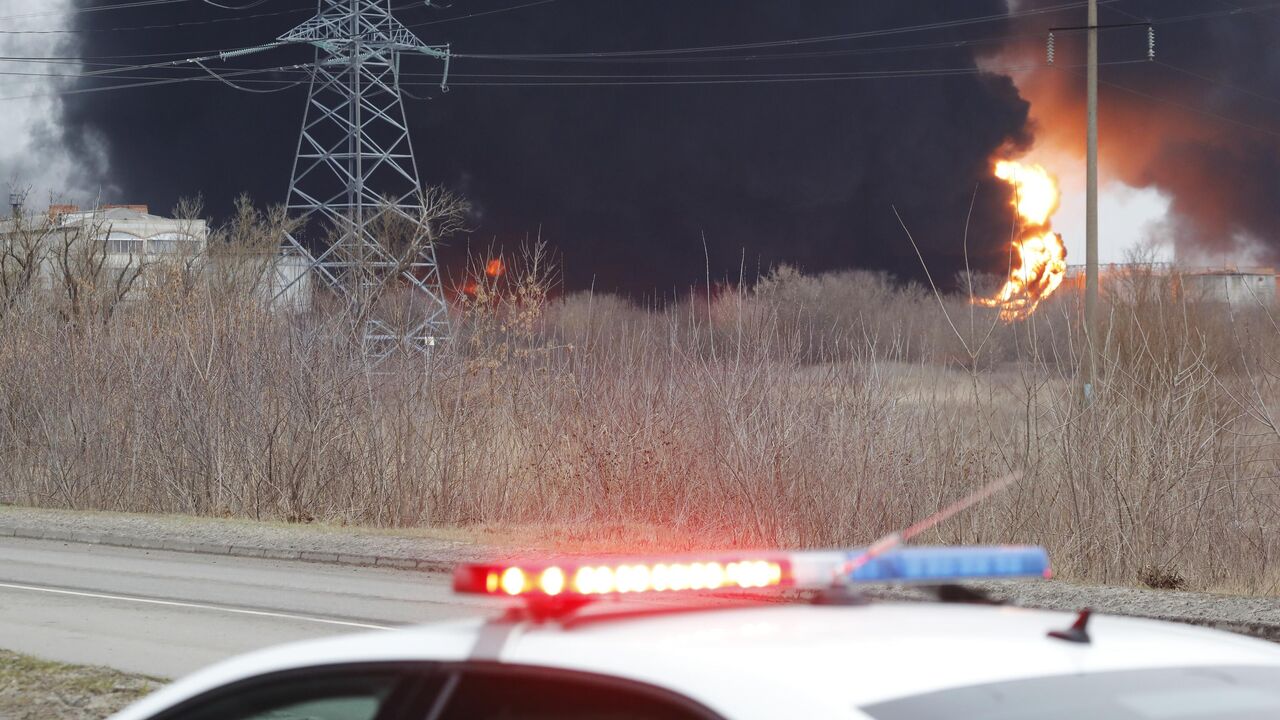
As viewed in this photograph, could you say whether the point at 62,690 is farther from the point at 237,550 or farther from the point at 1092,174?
the point at 1092,174

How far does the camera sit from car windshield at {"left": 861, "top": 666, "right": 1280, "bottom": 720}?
176 centimetres

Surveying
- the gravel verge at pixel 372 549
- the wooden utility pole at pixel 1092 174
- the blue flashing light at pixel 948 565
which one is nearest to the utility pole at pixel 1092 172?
the wooden utility pole at pixel 1092 174

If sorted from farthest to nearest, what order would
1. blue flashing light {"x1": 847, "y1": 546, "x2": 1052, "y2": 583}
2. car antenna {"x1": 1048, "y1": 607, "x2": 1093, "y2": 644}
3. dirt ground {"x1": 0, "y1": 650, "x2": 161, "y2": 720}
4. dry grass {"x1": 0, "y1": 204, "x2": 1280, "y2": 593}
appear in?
dry grass {"x1": 0, "y1": 204, "x2": 1280, "y2": 593}
dirt ground {"x1": 0, "y1": 650, "x2": 161, "y2": 720}
blue flashing light {"x1": 847, "y1": 546, "x2": 1052, "y2": 583}
car antenna {"x1": 1048, "y1": 607, "x2": 1093, "y2": 644}

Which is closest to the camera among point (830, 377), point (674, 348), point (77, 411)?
point (830, 377)

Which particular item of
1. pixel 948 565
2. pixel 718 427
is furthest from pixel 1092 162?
pixel 948 565

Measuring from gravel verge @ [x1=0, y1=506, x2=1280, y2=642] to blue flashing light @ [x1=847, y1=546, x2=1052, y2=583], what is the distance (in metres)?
7.37

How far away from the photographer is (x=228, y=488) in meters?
23.4

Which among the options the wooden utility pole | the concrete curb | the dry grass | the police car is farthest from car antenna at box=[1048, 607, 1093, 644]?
the wooden utility pole

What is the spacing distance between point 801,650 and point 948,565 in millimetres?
492

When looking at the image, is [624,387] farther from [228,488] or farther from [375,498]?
[228,488]

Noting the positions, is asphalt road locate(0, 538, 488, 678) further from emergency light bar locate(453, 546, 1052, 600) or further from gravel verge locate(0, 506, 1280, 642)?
emergency light bar locate(453, 546, 1052, 600)

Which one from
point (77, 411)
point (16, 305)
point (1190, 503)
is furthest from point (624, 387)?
point (16, 305)

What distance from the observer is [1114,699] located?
189cm

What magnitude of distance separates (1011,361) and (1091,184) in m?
15.8
